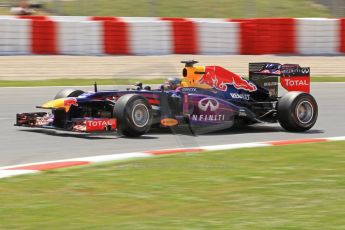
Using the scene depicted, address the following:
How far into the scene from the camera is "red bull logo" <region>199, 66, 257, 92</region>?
33.2ft

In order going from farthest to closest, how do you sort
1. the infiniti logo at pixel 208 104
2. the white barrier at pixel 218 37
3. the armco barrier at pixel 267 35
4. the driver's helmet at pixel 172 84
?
the armco barrier at pixel 267 35 < the white barrier at pixel 218 37 < the driver's helmet at pixel 172 84 < the infiniti logo at pixel 208 104

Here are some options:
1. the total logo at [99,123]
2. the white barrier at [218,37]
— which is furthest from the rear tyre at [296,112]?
the white barrier at [218,37]

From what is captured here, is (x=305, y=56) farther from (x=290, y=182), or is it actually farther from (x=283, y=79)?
(x=290, y=182)

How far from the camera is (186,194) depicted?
6.02 metres

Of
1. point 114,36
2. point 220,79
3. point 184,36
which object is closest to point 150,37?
point 184,36

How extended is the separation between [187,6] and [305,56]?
4.82 m

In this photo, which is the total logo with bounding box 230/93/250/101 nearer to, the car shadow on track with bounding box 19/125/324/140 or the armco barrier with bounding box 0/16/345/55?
the car shadow on track with bounding box 19/125/324/140

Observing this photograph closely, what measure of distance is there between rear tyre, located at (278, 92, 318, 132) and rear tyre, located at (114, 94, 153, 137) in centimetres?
186

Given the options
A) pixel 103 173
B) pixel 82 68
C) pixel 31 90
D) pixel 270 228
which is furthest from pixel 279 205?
pixel 82 68

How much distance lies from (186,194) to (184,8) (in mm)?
18779

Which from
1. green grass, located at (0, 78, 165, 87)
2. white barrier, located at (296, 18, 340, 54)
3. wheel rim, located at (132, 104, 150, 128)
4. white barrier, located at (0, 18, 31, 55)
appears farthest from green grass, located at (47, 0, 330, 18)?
wheel rim, located at (132, 104, 150, 128)

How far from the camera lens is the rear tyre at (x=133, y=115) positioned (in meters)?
9.21

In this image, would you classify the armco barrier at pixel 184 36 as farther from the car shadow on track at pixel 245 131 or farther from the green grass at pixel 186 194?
the green grass at pixel 186 194

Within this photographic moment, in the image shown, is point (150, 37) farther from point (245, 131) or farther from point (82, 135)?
point (82, 135)
